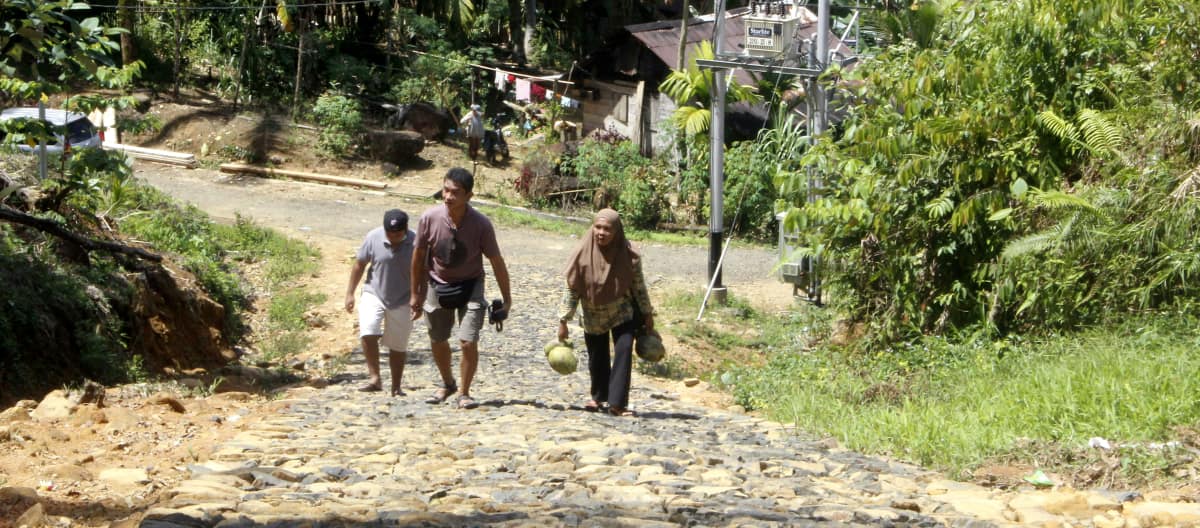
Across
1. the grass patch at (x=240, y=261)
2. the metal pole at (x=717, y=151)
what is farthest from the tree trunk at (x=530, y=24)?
the metal pole at (x=717, y=151)

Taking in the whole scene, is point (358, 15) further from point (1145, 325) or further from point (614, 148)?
point (1145, 325)

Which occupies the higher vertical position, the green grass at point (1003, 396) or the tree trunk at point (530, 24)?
the tree trunk at point (530, 24)

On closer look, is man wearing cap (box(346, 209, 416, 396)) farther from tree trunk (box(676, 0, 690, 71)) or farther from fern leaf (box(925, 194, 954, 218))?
tree trunk (box(676, 0, 690, 71))

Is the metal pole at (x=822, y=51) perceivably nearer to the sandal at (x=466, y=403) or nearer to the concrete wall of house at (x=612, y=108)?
the sandal at (x=466, y=403)

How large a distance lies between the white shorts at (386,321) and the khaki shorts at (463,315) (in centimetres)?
70

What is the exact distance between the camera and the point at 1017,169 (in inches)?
428

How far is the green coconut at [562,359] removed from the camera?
8766mm

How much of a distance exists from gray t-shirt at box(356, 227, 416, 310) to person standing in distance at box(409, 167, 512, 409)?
0.71 metres

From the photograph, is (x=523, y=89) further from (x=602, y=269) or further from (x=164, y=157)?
(x=602, y=269)

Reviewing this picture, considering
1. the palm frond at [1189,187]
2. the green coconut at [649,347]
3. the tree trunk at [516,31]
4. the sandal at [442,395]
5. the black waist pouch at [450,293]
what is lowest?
the sandal at [442,395]

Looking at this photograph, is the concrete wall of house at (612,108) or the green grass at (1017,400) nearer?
the green grass at (1017,400)

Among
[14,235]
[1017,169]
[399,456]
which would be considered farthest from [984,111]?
[14,235]

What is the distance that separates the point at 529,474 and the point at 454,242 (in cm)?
268

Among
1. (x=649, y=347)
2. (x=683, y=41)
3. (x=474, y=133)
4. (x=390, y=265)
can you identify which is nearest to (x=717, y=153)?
(x=390, y=265)
